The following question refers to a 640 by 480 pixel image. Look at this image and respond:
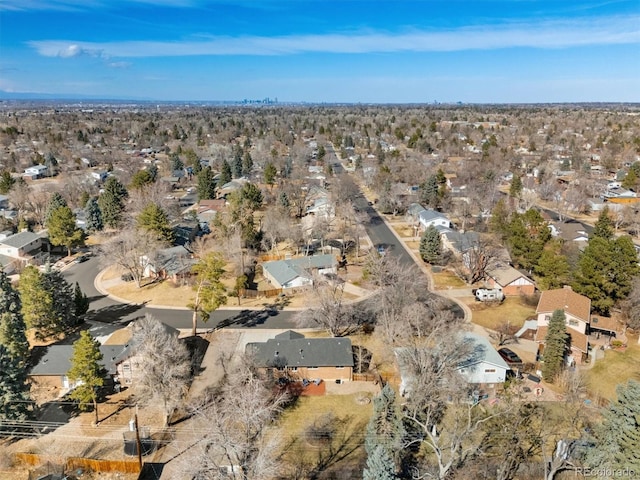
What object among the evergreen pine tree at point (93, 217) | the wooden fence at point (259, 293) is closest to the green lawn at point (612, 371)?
the wooden fence at point (259, 293)

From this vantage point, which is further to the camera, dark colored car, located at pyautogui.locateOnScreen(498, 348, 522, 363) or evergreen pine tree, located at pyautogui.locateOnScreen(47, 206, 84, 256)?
evergreen pine tree, located at pyautogui.locateOnScreen(47, 206, 84, 256)

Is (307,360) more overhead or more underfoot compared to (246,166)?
more underfoot

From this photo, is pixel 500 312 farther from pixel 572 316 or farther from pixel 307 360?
pixel 307 360

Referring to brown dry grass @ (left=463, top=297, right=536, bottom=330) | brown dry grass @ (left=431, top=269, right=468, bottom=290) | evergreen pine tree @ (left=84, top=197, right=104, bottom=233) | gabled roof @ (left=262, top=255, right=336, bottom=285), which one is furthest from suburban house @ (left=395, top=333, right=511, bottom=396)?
evergreen pine tree @ (left=84, top=197, right=104, bottom=233)

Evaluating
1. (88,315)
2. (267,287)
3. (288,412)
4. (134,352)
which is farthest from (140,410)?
(267,287)

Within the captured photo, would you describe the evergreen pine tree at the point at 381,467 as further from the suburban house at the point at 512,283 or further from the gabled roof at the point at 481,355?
the suburban house at the point at 512,283

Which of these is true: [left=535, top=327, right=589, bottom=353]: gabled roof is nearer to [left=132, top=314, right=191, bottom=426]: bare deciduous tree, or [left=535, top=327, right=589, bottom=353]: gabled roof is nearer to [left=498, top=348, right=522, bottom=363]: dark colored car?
[left=498, top=348, right=522, bottom=363]: dark colored car

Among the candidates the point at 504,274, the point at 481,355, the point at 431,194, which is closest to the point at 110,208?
the point at 431,194

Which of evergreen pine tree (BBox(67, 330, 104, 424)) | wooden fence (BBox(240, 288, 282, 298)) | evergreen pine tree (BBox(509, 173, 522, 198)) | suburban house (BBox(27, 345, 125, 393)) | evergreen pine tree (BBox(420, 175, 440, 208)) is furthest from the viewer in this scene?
evergreen pine tree (BBox(509, 173, 522, 198))
